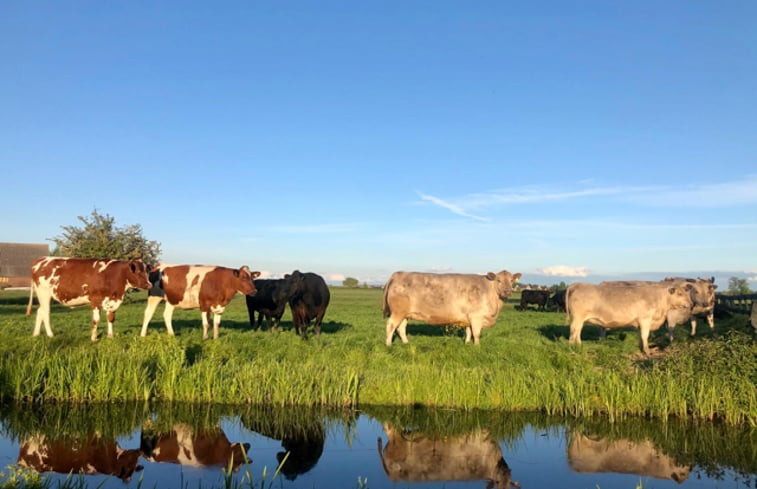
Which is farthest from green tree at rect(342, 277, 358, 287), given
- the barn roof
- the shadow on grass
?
the shadow on grass

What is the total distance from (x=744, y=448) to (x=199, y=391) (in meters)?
8.90

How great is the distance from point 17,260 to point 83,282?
67.2 metres

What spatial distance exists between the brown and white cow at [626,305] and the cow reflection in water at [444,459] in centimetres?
824

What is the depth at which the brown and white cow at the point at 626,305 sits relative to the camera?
49.5ft

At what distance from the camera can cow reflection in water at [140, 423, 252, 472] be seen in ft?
23.1

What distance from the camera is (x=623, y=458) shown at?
24.9 feet

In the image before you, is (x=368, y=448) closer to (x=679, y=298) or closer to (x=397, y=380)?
(x=397, y=380)

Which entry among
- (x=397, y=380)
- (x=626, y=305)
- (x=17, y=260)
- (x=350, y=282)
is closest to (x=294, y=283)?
(x=397, y=380)

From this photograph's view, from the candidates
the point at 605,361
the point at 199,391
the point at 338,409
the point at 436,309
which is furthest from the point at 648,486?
the point at 436,309

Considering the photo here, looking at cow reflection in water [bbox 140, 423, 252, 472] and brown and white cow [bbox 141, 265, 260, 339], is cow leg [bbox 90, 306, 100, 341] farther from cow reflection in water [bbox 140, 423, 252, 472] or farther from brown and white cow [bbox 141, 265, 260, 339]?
cow reflection in water [bbox 140, 423, 252, 472]

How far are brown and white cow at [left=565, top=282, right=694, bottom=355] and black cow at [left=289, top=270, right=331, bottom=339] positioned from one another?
304 inches

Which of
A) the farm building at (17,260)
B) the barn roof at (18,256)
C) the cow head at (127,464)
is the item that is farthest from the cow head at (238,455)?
the barn roof at (18,256)

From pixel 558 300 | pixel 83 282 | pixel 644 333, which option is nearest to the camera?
pixel 83 282

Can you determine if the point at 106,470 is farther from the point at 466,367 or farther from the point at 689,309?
the point at 689,309
